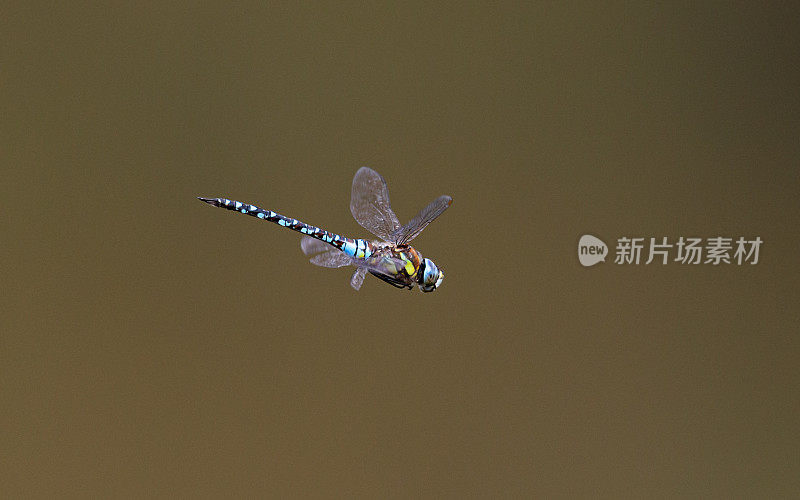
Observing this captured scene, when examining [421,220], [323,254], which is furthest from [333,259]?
[421,220]

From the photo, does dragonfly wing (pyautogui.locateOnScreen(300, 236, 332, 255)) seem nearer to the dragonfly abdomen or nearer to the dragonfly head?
the dragonfly abdomen

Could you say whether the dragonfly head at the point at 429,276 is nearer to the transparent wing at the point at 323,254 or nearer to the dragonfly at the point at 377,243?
the dragonfly at the point at 377,243

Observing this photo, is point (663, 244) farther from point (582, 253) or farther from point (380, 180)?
point (380, 180)

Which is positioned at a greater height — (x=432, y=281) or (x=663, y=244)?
(x=663, y=244)

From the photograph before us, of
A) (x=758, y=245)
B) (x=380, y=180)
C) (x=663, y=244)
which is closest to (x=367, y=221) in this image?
(x=380, y=180)

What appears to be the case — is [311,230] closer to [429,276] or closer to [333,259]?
[333,259]

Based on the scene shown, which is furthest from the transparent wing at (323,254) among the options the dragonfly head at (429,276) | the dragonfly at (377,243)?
the dragonfly head at (429,276)
